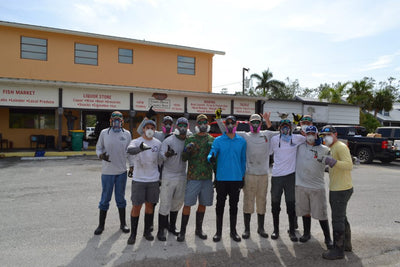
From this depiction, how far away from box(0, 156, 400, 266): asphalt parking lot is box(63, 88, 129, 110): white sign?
8858mm

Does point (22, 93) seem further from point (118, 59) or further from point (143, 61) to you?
point (143, 61)

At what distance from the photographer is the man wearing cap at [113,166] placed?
4.58m

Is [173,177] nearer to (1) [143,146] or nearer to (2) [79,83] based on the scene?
(1) [143,146]

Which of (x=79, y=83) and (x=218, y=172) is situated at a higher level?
(x=79, y=83)

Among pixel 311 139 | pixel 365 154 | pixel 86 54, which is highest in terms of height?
pixel 86 54

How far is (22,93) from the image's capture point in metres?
14.2

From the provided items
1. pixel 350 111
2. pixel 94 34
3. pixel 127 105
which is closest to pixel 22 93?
pixel 127 105

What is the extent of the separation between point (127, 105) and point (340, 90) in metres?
26.5

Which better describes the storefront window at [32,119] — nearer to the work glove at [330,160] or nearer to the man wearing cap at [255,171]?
the man wearing cap at [255,171]

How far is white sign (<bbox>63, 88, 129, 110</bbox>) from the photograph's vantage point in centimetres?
1506

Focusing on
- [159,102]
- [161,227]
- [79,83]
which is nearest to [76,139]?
[79,83]

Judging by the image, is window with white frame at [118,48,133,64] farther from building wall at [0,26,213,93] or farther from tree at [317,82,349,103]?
tree at [317,82,349,103]

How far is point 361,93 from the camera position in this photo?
34.5 metres

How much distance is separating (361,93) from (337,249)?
35676 millimetres
